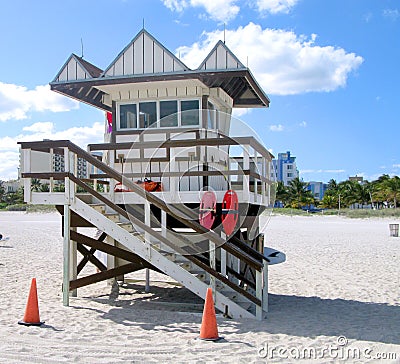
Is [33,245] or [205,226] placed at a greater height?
[205,226]

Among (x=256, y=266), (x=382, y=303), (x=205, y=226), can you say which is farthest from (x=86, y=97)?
(x=382, y=303)

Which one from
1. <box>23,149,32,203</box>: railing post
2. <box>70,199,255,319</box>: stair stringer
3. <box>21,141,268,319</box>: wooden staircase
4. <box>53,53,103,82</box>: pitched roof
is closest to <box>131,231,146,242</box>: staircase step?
<box>21,141,268,319</box>: wooden staircase

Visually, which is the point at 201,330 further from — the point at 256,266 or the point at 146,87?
the point at 146,87

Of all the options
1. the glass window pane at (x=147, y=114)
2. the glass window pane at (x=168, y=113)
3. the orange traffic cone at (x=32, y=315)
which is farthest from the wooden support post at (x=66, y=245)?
the glass window pane at (x=168, y=113)

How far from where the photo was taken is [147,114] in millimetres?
11797

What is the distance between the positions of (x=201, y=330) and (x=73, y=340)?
1902mm

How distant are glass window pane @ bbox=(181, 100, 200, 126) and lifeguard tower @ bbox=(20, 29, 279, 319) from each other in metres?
0.02

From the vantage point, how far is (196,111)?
37.8 feet

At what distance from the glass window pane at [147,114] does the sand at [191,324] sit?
395 cm

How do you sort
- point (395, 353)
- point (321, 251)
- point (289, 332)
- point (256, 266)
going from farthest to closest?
1. point (321, 251)
2. point (256, 266)
3. point (289, 332)
4. point (395, 353)

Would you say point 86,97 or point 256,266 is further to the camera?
point 86,97

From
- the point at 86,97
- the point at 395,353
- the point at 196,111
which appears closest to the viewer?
the point at 395,353

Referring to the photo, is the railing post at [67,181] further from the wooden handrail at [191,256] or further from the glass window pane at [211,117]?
the glass window pane at [211,117]

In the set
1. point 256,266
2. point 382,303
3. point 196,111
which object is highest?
point 196,111
